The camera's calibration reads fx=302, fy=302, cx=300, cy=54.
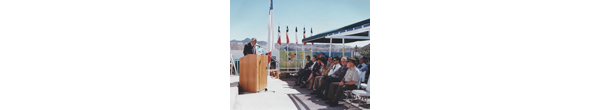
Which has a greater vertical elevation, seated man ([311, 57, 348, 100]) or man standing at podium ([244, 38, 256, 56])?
man standing at podium ([244, 38, 256, 56])

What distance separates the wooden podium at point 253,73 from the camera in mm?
4281

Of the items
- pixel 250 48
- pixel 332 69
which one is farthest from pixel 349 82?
pixel 250 48

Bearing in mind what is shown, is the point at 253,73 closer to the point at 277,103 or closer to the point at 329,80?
the point at 277,103

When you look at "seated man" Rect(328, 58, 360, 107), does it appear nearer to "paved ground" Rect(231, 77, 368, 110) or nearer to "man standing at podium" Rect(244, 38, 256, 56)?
"paved ground" Rect(231, 77, 368, 110)

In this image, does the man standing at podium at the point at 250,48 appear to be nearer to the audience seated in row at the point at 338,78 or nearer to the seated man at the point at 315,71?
the audience seated in row at the point at 338,78

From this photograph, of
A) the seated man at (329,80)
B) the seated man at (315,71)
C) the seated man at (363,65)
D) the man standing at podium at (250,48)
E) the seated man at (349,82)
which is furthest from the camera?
the seated man at (315,71)

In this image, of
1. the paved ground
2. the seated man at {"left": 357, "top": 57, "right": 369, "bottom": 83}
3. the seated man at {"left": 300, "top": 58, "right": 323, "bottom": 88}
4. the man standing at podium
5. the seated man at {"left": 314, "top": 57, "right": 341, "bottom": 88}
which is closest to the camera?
the paved ground

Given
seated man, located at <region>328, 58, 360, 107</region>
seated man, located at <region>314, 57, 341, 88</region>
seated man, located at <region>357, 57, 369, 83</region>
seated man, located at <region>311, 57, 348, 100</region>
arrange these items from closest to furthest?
seated man, located at <region>328, 58, 360, 107</region> < seated man, located at <region>311, 57, 348, 100</region> < seated man, located at <region>314, 57, 341, 88</region> < seated man, located at <region>357, 57, 369, 83</region>

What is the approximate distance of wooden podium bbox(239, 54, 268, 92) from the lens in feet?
14.0

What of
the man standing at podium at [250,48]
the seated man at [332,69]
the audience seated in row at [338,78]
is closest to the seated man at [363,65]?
the audience seated in row at [338,78]

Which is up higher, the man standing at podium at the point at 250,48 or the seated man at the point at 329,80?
the man standing at podium at the point at 250,48

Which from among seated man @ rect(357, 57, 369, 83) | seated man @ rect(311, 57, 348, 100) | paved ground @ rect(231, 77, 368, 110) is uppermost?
seated man @ rect(357, 57, 369, 83)

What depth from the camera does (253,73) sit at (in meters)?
4.33

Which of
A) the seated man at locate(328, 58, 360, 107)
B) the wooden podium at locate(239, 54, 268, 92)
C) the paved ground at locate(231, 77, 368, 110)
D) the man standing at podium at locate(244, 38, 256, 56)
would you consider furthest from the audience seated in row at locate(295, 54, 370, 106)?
the man standing at podium at locate(244, 38, 256, 56)
